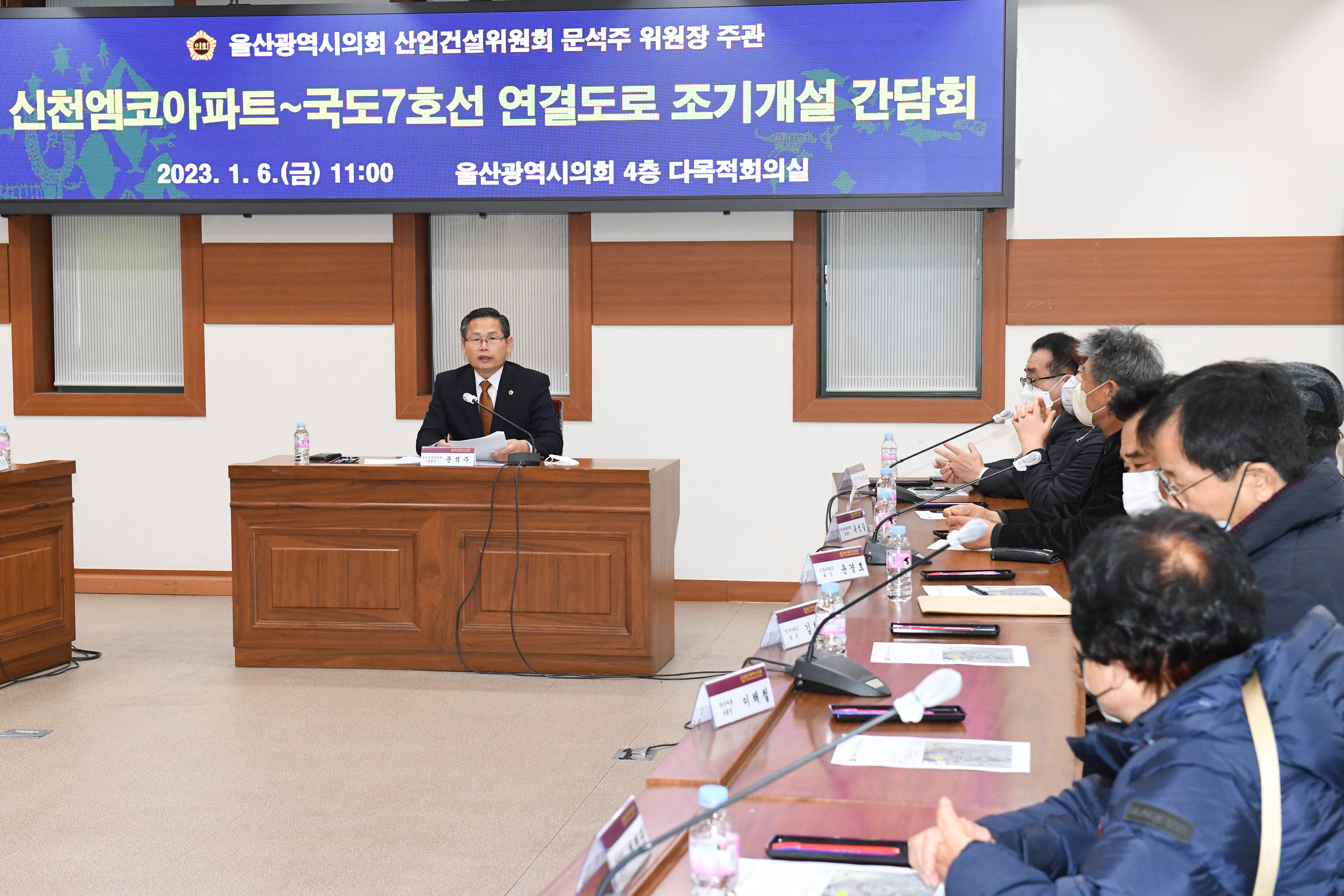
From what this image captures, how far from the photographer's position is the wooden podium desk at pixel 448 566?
186 inches

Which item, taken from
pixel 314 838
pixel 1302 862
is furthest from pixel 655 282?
pixel 1302 862

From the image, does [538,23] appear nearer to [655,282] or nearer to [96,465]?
[655,282]

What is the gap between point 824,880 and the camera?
1.40 m

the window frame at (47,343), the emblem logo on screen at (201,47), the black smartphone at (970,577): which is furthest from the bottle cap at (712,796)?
the window frame at (47,343)

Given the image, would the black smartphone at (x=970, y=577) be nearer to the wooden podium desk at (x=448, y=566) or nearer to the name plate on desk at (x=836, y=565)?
the name plate on desk at (x=836, y=565)

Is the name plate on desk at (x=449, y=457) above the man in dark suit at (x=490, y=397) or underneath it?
underneath

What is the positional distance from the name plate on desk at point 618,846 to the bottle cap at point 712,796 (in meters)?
0.08

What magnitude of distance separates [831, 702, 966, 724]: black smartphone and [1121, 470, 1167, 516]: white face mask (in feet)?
2.98

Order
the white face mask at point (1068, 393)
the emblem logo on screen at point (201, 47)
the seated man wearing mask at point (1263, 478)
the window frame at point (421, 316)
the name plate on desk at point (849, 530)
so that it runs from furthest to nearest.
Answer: the window frame at point (421, 316) < the emblem logo on screen at point (201, 47) < the white face mask at point (1068, 393) < the name plate on desk at point (849, 530) < the seated man wearing mask at point (1263, 478)

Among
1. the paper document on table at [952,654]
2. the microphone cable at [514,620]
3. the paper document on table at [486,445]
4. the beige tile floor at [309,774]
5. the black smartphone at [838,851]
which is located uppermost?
the paper document on table at [486,445]

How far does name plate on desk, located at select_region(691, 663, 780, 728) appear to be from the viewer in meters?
1.94

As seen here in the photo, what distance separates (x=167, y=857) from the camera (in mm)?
3088

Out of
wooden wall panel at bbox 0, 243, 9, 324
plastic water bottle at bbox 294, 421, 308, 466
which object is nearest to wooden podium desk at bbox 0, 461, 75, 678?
plastic water bottle at bbox 294, 421, 308, 466

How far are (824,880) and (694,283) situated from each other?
503 centimetres
